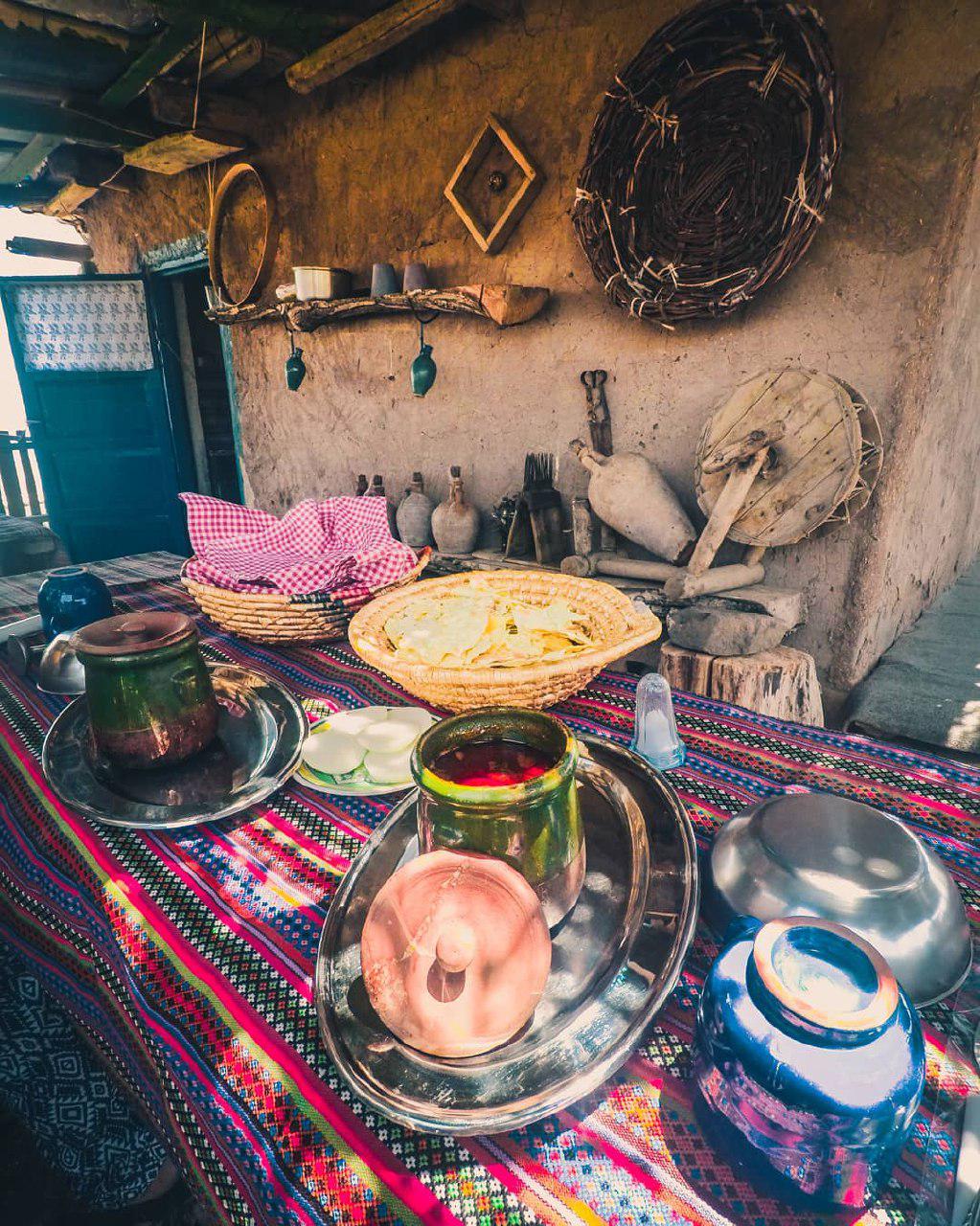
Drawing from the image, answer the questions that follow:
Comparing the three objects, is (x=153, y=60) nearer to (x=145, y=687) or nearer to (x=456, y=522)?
(x=456, y=522)

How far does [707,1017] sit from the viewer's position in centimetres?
51

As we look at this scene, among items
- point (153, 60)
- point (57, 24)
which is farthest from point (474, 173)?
point (57, 24)

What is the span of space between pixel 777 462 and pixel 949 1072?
6.80 ft

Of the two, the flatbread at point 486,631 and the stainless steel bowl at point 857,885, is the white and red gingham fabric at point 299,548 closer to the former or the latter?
the flatbread at point 486,631

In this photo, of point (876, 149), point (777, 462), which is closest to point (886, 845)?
point (777, 462)

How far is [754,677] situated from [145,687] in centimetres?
173

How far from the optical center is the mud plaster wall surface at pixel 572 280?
2053mm

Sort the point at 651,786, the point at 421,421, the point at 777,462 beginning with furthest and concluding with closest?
the point at 421,421 → the point at 777,462 → the point at 651,786

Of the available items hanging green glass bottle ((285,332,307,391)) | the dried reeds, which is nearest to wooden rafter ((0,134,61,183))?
hanging green glass bottle ((285,332,307,391))

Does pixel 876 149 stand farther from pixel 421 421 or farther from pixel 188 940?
pixel 188 940

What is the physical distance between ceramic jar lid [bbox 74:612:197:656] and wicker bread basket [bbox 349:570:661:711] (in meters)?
0.26

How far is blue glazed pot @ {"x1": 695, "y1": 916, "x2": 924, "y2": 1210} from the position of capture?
1.40ft

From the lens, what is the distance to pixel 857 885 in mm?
609

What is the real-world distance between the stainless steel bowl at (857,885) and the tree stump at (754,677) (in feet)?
4.55
